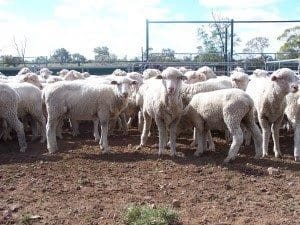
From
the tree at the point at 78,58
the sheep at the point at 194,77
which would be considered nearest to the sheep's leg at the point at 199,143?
the sheep at the point at 194,77

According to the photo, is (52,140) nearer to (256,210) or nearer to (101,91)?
(101,91)

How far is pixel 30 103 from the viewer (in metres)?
11.6

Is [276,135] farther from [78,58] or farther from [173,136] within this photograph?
[78,58]

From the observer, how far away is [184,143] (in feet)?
36.8

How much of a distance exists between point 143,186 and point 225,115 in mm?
2357

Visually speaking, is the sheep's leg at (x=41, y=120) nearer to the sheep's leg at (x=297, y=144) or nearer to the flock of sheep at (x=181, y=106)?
the flock of sheep at (x=181, y=106)

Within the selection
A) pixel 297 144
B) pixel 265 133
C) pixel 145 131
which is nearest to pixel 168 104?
pixel 145 131

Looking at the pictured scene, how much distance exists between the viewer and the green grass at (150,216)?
18.5 feet

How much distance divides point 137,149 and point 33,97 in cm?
314

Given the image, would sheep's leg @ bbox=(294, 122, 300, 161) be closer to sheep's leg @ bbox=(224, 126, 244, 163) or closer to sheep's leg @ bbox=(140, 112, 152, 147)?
sheep's leg @ bbox=(224, 126, 244, 163)

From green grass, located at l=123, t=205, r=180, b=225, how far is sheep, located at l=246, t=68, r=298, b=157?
420 centimetres

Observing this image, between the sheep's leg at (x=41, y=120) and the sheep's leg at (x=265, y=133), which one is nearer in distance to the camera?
the sheep's leg at (x=265, y=133)

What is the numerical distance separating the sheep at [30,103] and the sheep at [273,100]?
17.4ft

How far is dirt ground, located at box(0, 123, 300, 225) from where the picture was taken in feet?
20.5
